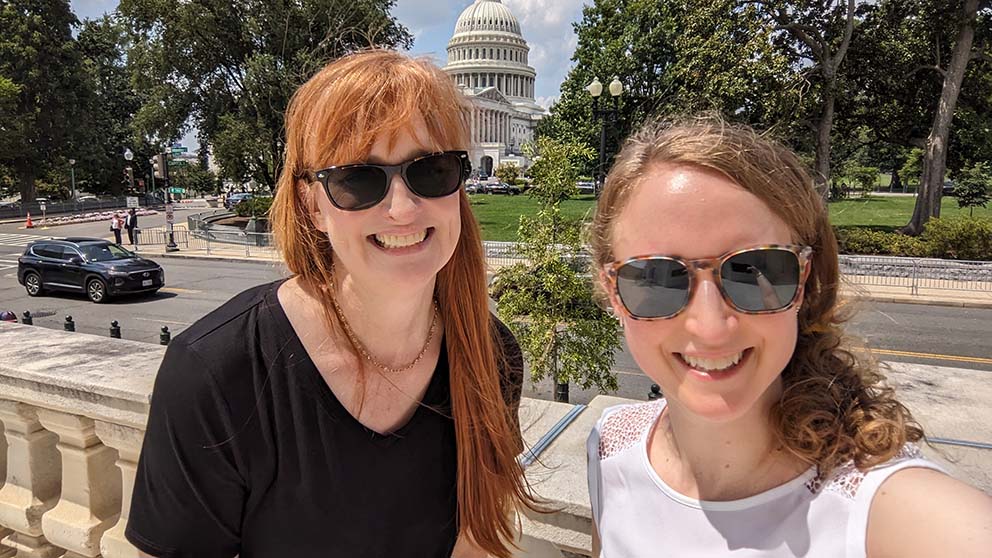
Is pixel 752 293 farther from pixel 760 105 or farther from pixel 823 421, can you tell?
pixel 760 105

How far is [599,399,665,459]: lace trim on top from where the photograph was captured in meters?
1.76

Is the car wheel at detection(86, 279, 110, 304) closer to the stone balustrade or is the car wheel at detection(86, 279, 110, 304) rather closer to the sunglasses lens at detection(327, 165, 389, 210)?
the stone balustrade

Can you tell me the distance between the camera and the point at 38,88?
52.2 meters

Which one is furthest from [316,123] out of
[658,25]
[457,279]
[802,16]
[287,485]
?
[658,25]

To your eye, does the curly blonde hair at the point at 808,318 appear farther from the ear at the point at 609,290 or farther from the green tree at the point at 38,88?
the green tree at the point at 38,88

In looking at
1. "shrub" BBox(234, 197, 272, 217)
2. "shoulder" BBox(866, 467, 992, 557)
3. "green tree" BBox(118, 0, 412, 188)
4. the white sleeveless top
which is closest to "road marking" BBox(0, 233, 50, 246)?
"green tree" BBox(118, 0, 412, 188)

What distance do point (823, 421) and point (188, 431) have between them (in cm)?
150

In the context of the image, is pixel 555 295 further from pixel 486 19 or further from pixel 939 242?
pixel 486 19

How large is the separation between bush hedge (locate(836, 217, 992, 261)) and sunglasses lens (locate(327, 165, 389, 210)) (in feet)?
70.5

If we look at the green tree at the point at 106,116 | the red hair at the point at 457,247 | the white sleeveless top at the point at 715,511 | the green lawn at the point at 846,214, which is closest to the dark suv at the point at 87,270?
the green lawn at the point at 846,214

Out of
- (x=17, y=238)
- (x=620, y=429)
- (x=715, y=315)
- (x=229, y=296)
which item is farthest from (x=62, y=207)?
(x=715, y=315)

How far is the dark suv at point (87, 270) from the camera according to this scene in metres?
17.5

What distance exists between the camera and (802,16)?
25.3 meters

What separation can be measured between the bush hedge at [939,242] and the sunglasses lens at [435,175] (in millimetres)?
21285
